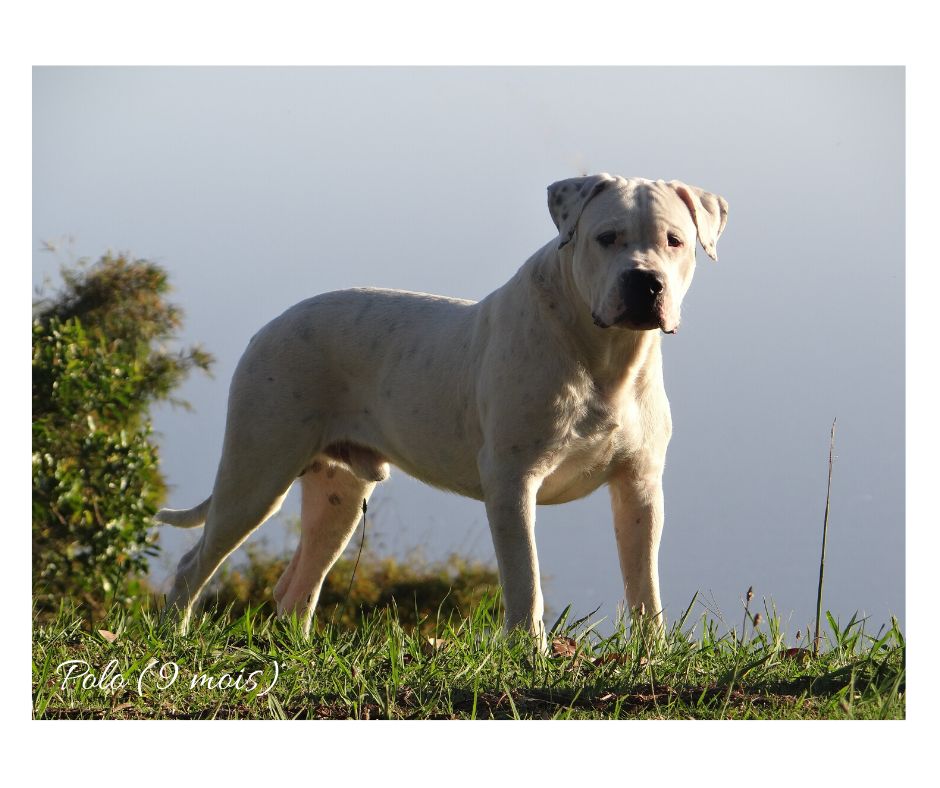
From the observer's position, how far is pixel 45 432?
853 centimetres

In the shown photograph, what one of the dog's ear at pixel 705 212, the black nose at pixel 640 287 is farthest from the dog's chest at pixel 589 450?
the dog's ear at pixel 705 212

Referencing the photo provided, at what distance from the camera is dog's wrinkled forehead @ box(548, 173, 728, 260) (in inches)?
175

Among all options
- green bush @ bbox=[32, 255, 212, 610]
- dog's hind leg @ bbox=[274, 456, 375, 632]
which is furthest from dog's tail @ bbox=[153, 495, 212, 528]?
green bush @ bbox=[32, 255, 212, 610]

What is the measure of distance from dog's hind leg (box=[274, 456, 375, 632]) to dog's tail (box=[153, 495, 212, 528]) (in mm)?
531

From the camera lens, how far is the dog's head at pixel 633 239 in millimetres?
4230

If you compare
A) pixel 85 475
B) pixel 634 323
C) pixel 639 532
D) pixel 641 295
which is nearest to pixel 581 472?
pixel 639 532

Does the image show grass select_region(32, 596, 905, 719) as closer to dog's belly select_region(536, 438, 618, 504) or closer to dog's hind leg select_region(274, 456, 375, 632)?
dog's belly select_region(536, 438, 618, 504)

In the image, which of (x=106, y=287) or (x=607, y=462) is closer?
(x=607, y=462)

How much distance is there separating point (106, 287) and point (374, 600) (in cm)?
361

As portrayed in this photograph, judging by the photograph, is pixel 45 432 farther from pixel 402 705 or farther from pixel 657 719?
pixel 657 719

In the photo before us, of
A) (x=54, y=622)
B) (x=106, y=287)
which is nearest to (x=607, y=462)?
(x=54, y=622)

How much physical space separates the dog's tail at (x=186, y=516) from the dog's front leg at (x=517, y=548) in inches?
83.3

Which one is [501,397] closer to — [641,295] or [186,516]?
[641,295]

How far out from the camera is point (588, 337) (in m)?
4.67
